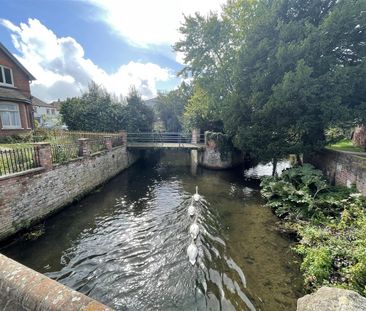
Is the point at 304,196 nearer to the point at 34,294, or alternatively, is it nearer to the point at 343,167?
the point at 343,167

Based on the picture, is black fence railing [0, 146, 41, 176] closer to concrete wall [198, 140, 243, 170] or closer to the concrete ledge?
the concrete ledge

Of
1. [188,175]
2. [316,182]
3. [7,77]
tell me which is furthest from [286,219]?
[7,77]

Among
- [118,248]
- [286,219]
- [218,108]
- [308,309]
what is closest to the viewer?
[308,309]

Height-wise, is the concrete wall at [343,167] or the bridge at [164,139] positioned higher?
the bridge at [164,139]

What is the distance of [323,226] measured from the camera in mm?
7000

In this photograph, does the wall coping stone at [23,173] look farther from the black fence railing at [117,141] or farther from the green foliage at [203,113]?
the green foliage at [203,113]

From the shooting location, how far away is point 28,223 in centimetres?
752

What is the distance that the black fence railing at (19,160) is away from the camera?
7.23 m

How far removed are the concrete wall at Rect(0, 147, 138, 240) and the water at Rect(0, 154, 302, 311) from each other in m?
0.56

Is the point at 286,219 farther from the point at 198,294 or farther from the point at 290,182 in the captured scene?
the point at 198,294

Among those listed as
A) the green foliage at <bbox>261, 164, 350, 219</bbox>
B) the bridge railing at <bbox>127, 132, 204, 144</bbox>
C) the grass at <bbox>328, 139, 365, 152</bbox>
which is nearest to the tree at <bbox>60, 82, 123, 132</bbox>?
the bridge railing at <bbox>127, 132, 204, 144</bbox>

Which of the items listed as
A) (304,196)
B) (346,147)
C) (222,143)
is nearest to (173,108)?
(222,143)

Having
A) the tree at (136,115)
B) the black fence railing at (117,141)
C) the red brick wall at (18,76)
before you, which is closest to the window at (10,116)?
the red brick wall at (18,76)

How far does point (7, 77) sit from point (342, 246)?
21850 millimetres
